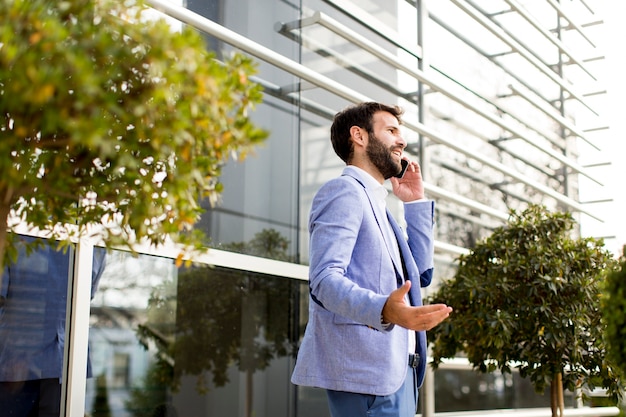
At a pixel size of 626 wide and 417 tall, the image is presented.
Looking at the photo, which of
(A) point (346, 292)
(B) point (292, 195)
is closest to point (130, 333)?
(B) point (292, 195)

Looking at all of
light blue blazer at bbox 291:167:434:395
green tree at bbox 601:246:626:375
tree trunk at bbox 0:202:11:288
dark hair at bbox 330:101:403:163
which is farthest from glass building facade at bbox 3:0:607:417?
green tree at bbox 601:246:626:375

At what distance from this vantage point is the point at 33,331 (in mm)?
3521

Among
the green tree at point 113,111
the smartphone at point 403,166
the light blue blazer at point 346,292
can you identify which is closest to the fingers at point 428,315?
the light blue blazer at point 346,292

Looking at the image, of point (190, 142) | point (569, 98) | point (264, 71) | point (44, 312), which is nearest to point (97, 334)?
point (44, 312)

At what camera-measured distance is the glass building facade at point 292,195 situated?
154 inches

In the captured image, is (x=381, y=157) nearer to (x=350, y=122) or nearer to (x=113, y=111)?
(x=350, y=122)

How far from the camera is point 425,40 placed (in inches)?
273

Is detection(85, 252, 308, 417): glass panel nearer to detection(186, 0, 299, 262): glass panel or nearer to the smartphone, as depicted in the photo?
detection(186, 0, 299, 262): glass panel

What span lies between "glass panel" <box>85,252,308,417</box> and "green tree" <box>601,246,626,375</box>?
7.38 ft

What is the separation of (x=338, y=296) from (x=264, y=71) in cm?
271

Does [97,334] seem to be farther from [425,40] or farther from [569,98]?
[569,98]

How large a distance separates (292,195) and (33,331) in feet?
6.62

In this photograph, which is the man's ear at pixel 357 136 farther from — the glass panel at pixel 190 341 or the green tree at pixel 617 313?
the glass panel at pixel 190 341

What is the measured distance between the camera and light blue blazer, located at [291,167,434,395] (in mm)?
2654
